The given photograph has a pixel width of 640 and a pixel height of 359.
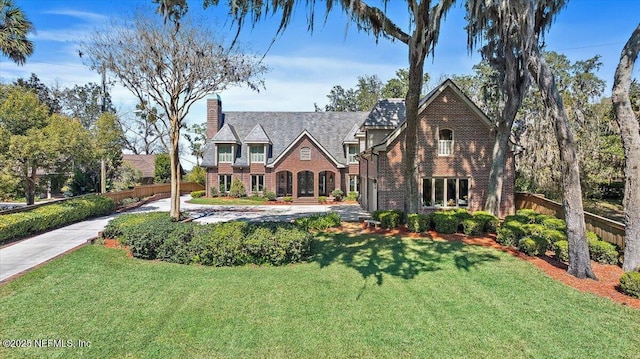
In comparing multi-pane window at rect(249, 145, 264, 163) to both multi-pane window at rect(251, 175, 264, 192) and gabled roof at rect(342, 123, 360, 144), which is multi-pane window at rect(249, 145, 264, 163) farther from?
gabled roof at rect(342, 123, 360, 144)

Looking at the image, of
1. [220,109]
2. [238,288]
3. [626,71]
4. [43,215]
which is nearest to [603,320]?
[626,71]

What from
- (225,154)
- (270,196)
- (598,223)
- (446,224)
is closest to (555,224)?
(598,223)

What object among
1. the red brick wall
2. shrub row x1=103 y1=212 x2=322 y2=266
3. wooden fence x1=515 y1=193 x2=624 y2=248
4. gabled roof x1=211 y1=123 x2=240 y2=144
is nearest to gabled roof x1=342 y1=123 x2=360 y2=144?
gabled roof x1=211 y1=123 x2=240 y2=144

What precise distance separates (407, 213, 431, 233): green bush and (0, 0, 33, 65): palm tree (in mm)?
16587

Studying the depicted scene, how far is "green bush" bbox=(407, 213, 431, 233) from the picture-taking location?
42.0ft

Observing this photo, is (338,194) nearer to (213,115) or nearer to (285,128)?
(285,128)

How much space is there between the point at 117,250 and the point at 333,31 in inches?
376

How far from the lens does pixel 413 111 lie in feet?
41.0

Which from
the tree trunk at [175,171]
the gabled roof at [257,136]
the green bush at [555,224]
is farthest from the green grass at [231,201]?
the green bush at [555,224]

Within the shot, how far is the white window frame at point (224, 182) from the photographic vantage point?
1164 inches

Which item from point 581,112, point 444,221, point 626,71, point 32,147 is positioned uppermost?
point 581,112

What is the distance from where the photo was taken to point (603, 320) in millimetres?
5746

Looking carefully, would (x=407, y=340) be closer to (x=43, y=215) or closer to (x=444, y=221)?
(x=444, y=221)

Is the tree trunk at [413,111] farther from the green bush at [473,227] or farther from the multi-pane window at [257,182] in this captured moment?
the multi-pane window at [257,182]
